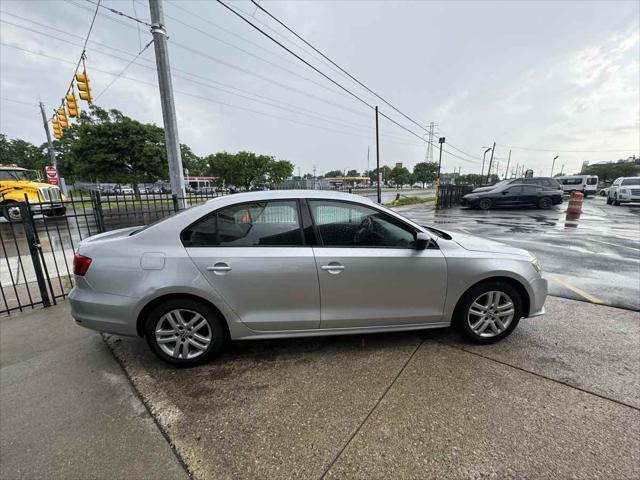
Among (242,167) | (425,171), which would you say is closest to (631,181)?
(242,167)

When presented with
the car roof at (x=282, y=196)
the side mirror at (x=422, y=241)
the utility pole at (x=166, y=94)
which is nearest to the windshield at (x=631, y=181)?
the side mirror at (x=422, y=241)

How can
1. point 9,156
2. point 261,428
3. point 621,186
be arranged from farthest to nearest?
point 9,156 < point 621,186 < point 261,428

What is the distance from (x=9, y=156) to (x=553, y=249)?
78.7 meters

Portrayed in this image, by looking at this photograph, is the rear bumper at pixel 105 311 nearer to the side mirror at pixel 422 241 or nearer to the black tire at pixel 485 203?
the side mirror at pixel 422 241

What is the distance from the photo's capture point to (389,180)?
104 m

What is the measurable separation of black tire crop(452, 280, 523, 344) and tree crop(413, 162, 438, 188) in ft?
319

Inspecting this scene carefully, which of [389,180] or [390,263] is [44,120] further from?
[389,180]

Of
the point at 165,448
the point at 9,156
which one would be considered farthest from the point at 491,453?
the point at 9,156

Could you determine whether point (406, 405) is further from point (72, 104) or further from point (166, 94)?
point (72, 104)

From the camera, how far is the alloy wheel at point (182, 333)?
2.48 metres

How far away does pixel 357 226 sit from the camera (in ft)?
8.89

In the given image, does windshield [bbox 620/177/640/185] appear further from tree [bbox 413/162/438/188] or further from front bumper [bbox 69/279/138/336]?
tree [bbox 413/162/438/188]

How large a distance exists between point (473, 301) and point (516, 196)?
56.9 ft

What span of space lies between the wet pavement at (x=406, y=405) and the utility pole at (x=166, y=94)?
5338mm
